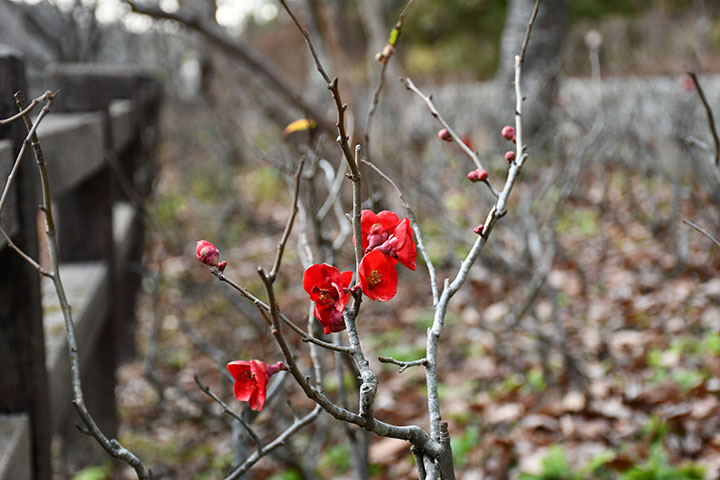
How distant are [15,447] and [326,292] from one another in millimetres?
741

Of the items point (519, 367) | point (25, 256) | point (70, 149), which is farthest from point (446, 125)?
Result: point (519, 367)

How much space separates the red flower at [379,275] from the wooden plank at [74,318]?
1.02 metres

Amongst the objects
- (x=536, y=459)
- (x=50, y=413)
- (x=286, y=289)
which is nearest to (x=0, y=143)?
(x=50, y=413)

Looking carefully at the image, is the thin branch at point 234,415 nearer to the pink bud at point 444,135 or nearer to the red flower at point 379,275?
the red flower at point 379,275

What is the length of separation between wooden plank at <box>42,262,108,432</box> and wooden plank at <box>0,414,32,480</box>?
23 cm

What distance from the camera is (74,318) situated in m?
1.90

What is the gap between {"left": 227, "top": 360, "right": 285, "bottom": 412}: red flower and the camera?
2.69 ft

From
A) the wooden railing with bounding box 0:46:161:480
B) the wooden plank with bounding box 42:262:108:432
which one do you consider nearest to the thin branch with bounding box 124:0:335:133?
the wooden railing with bounding box 0:46:161:480

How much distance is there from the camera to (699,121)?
17.3 feet

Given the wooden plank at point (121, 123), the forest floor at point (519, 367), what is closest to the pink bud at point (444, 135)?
the forest floor at point (519, 367)

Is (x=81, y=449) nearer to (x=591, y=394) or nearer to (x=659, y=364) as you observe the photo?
(x=591, y=394)

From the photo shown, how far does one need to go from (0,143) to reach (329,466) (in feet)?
6.43

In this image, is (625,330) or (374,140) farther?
(374,140)

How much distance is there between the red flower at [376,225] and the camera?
0.90 metres
